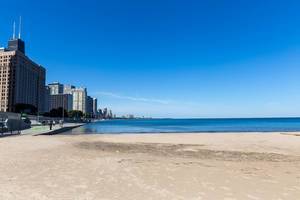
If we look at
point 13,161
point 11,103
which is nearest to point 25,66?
point 11,103

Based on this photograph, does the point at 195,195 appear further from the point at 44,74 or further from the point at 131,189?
the point at 44,74

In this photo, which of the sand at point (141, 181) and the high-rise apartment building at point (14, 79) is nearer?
the sand at point (141, 181)

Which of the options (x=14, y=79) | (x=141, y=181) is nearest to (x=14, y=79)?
(x=14, y=79)

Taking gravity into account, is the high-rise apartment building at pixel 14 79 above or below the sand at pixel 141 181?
above

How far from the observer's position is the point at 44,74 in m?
180

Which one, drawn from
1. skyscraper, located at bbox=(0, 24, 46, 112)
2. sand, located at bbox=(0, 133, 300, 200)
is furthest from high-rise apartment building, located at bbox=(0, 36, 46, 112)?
sand, located at bbox=(0, 133, 300, 200)

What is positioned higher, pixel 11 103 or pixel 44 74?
pixel 44 74

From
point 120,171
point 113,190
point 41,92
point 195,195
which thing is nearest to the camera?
point 195,195

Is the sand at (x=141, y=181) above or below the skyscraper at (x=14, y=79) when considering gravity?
below

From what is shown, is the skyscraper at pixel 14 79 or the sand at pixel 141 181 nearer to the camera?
the sand at pixel 141 181

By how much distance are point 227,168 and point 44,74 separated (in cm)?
18246

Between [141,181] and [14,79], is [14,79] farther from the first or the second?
[141,181]

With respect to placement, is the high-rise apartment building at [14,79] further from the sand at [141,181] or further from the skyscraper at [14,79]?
the sand at [141,181]

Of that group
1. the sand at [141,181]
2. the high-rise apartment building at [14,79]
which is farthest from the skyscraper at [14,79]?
the sand at [141,181]
